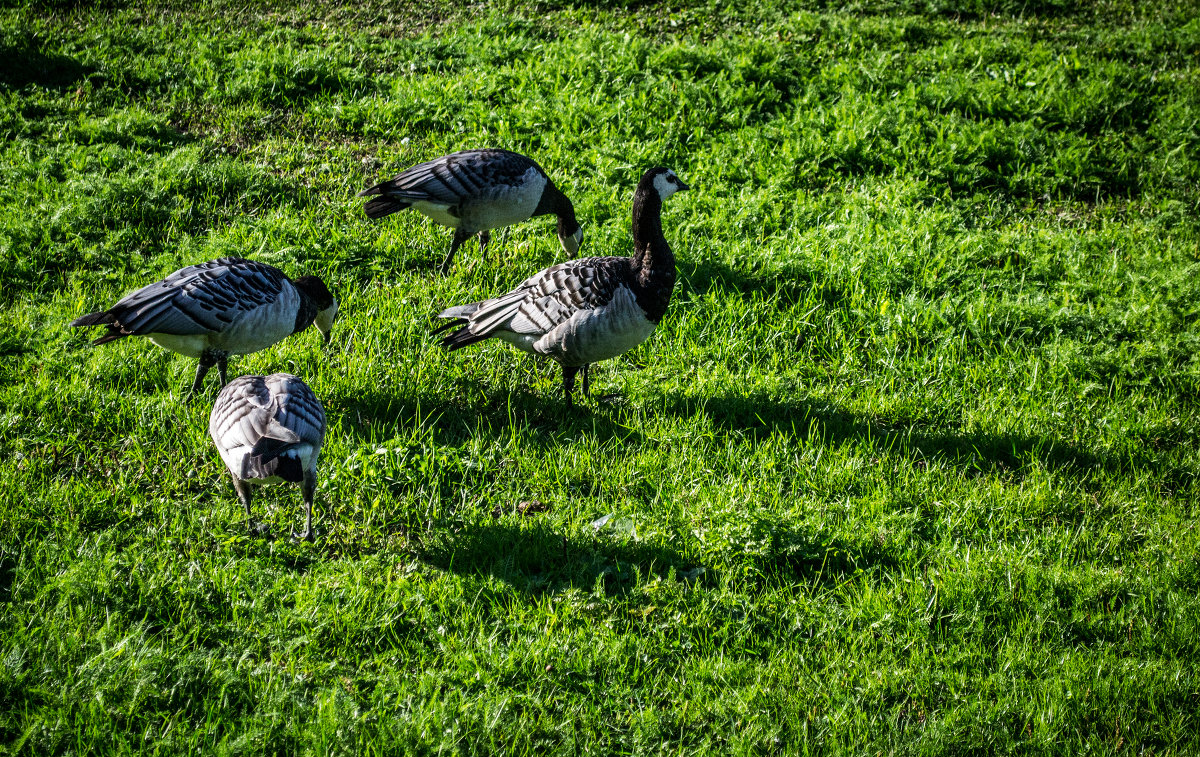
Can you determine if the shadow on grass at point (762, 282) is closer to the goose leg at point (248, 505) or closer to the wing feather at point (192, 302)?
the wing feather at point (192, 302)

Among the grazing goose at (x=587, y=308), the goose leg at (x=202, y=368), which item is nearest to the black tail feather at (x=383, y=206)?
the grazing goose at (x=587, y=308)

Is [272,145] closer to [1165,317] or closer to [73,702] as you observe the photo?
[73,702]

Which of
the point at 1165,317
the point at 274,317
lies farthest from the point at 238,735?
the point at 1165,317

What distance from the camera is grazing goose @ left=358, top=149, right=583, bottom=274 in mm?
7477

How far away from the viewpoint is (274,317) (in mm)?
6164

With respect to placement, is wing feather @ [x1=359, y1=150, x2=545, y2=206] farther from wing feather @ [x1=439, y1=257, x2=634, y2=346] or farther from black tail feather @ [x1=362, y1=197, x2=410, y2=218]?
wing feather @ [x1=439, y1=257, x2=634, y2=346]

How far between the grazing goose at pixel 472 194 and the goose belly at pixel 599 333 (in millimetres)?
1912

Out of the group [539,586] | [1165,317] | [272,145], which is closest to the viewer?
[539,586]

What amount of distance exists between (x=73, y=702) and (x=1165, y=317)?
7.93 m

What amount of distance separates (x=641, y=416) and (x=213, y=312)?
294 centimetres

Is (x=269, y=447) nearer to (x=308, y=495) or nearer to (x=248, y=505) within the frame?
(x=308, y=495)

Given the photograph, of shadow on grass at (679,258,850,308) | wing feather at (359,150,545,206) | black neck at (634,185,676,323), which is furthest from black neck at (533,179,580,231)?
black neck at (634,185,676,323)

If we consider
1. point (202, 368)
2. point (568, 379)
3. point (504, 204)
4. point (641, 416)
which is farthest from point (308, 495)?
point (504, 204)

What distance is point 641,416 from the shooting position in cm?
640
